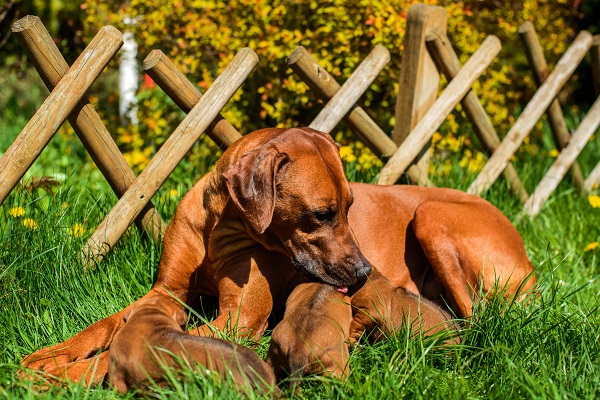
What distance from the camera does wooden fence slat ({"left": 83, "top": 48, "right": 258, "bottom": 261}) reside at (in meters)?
4.05

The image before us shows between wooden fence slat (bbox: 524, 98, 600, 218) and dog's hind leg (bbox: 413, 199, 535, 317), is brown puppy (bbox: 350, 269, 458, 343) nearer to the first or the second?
dog's hind leg (bbox: 413, 199, 535, 317)

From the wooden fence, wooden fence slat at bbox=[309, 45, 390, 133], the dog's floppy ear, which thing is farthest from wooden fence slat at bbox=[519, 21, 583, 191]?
the dog's floppy ear

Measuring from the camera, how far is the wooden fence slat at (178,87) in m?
4.11

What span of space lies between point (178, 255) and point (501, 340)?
1.67m

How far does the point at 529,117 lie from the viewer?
19.0ft

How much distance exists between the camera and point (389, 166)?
5066 mm

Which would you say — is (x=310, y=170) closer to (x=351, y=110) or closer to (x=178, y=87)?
(x=178, y=87)

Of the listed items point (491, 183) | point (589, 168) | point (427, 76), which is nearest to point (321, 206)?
point (427, 76)

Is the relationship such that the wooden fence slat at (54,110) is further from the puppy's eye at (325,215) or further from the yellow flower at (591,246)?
the yellow flower at (591,246)

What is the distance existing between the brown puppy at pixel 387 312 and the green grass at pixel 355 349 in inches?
5.9

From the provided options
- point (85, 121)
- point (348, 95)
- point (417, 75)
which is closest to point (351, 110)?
point (348, 95)

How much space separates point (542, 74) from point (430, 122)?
158 centimetres

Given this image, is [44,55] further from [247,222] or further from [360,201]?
[360,201]

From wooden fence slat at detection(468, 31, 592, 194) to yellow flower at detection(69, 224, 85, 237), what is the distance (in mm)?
2861
